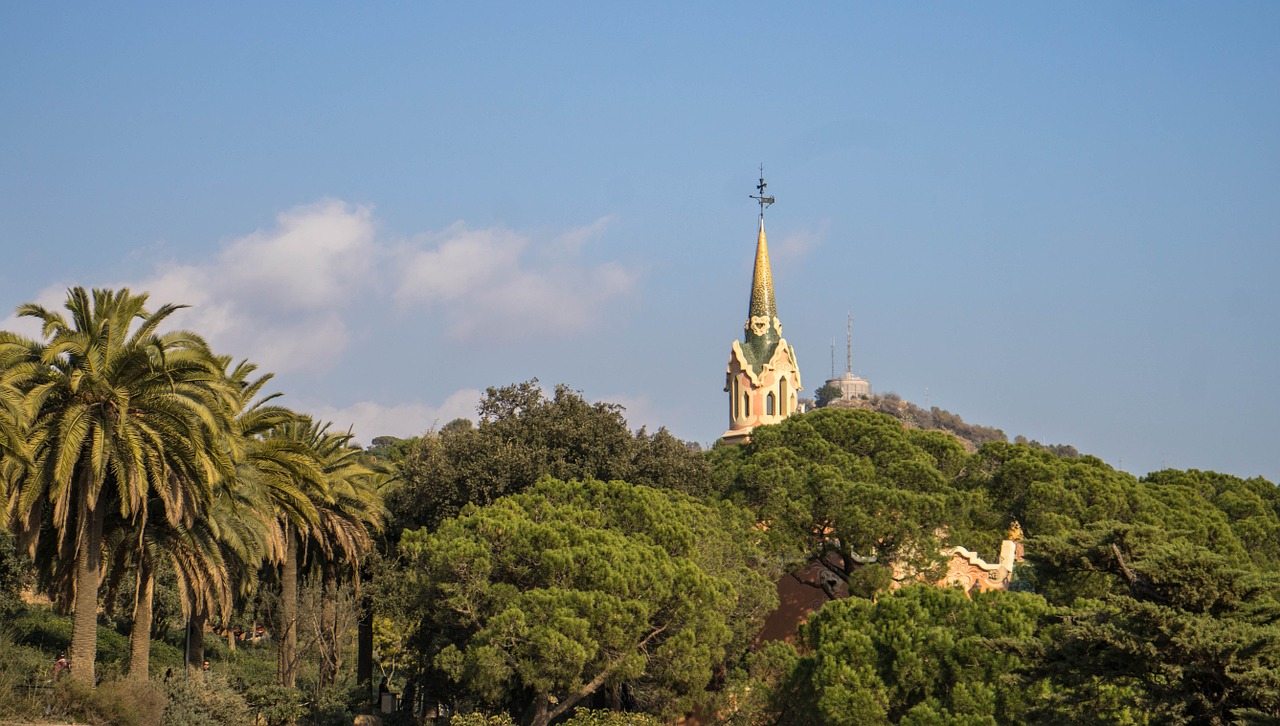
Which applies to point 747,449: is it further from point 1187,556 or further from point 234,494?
point 1187,556

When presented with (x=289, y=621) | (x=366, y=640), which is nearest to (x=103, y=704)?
(x=289, y=621)

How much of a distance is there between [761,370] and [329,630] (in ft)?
95.7

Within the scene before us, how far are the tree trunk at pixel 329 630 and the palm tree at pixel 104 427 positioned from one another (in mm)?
9495

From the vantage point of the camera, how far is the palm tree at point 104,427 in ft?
73.8

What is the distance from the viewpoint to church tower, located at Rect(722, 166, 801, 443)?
60062mm

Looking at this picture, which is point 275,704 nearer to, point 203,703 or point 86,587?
point 203,703

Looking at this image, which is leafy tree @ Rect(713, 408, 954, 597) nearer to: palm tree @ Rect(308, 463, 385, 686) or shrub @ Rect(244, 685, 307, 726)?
palm tree @ Rect(308, 463, 385, 686)

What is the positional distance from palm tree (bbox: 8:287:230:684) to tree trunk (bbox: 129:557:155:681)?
1150 mm

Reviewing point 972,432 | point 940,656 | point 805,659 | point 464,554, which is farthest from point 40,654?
point 972,432

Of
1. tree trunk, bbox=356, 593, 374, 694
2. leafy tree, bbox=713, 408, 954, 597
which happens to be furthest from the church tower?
tree trunk, bbox=356, 593, 374, 694

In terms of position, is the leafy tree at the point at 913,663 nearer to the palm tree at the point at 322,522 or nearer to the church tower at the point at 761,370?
the palm tree at the point at 322,522

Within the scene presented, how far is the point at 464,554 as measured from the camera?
95.8ft

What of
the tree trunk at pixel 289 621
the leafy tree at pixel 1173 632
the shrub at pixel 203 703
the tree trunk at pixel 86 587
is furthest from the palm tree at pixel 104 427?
the leafy tree at pixel 1173 632

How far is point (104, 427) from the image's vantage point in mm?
23047
